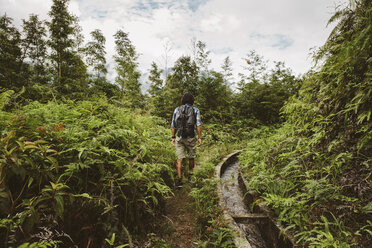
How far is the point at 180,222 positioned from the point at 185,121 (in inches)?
104

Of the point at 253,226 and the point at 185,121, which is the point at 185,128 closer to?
the point at 185,121

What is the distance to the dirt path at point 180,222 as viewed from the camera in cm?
275

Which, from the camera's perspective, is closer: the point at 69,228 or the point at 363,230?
the point at 69,228

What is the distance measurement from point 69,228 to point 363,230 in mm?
3740

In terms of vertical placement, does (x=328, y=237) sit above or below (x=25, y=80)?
below

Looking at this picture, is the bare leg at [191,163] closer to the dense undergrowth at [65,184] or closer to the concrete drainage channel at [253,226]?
the concrete drainage channel at [253,226]

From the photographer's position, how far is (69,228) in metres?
1.87

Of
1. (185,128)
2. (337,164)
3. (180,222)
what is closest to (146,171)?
→ (180,222)

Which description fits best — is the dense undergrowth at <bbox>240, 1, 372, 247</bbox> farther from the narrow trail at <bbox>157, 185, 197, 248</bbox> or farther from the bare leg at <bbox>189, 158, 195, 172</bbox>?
the bare leg at <bbox>189, 158, 195, 172</bbox>

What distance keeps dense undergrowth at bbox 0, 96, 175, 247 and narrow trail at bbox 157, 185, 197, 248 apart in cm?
42

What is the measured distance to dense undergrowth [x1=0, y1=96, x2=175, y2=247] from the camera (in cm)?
156

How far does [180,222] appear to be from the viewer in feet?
10.8

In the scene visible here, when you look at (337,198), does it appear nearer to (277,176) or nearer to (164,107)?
(277,176)

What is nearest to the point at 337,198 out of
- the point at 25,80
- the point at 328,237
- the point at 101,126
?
the point at 328,237
